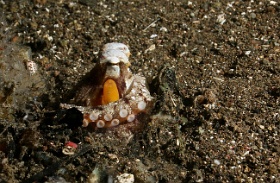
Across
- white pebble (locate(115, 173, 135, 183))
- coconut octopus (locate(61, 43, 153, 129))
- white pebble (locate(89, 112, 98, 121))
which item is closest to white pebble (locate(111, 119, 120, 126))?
coconut octopus (locate(61, 43, 153, 129))

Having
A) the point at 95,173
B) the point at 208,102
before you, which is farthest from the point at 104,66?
Answer: the point at 208,102

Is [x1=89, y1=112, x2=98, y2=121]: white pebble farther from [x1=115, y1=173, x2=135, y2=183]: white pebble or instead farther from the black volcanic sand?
[x1=115, y1=173, x2=135, y2=183]: white pebble

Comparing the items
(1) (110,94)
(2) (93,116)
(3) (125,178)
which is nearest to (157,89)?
(1) (110,94)

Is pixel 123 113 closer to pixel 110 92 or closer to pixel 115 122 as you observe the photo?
pixel 115 122

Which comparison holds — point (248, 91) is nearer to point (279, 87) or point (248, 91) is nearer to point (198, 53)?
point (279, 87)

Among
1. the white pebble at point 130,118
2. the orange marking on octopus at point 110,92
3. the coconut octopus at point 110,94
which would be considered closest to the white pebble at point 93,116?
the coconut octopus at point 110,94

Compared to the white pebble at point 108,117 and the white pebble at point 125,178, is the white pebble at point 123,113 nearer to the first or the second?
the white pebble at point 108,117

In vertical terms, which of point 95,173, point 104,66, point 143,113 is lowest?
point 95,173

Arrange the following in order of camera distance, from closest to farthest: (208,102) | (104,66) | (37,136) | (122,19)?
(104,66)
(37,136)
(208,102)
(122,19)
